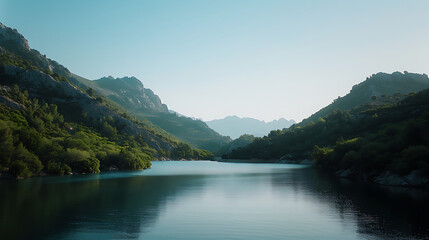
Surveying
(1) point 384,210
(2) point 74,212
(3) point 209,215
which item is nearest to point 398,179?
(1) point 384,210

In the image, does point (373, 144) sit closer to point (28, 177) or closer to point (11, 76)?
point (28, 177)

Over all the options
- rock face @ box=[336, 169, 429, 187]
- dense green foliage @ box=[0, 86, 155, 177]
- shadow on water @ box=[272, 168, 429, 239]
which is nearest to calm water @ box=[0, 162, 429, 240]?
shadow on water @ box=[272, 168, 429, 239]

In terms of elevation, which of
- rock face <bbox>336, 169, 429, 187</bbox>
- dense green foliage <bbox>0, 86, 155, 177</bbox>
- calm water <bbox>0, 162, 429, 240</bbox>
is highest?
dense green foliage <bbox>0, 86, 155, 177</bbox>

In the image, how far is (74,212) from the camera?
138 feet

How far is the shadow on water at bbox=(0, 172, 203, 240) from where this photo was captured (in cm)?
3212

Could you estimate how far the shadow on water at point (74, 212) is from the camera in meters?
32.1

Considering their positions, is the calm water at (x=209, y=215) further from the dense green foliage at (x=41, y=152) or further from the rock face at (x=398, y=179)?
the dense green foliage at (x=41, y=152)

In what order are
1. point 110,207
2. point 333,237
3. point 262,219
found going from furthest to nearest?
point 110,207 < point 262,219 < point 333,237

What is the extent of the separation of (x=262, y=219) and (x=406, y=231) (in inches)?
666

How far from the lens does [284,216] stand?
141ft

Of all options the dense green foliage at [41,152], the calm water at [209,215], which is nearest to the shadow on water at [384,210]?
the calm water at [209,215]

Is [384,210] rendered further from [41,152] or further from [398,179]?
[41,152]

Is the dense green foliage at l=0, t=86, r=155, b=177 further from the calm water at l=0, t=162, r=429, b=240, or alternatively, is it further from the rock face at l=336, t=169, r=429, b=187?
the rock face at l=336, t=169, r=429, b=187

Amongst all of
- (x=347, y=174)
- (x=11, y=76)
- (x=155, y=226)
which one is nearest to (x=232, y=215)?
(x=155, y=226)
